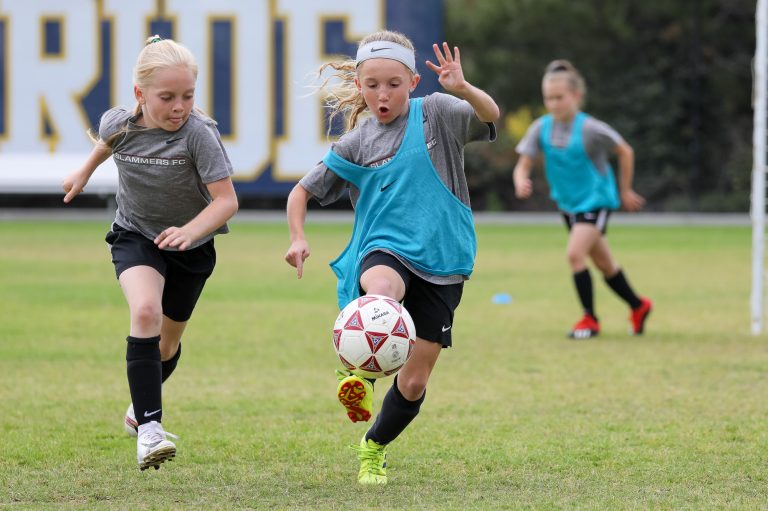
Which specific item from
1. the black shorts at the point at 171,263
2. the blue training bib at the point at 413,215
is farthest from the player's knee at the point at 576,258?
the blue training bib at the point at 413,215

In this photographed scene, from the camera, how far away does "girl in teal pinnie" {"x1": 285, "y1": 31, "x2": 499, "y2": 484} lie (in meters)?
4.85

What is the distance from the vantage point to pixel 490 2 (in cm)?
3838

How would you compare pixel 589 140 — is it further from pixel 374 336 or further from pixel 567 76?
pixel 374 336

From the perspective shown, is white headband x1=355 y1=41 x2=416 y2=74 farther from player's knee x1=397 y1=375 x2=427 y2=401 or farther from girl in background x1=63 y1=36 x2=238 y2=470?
player's knee x1=397 y1=375 x2=427 y2=401

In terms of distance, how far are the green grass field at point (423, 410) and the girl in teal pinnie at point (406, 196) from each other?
0.46 m

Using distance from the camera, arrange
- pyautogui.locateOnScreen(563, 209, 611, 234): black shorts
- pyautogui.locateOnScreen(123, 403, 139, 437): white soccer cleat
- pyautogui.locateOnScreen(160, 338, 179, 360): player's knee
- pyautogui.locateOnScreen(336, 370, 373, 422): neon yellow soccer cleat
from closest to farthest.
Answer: pyautogui.locateOnScreen(336, 370, 373, 422): neon yellow soccer cleat < pyautogui.locateOnScreen(123, 403, 139, 437): white soccer cleat < pyautogui.locateOnScreen(160, 338, 179, 360): player's knee < pyautogui.locateOnScreen(563, 209, 611, 234): black shorts

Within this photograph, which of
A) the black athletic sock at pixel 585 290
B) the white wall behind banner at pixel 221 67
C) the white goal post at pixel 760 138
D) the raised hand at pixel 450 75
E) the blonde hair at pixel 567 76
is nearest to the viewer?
the raised hand at pixel 450 75

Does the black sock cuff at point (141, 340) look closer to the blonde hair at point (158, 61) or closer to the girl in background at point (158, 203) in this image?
the girl in background at point (158, 203)

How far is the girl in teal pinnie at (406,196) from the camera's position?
4852mm

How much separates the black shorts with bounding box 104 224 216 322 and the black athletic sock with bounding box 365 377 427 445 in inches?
41.7

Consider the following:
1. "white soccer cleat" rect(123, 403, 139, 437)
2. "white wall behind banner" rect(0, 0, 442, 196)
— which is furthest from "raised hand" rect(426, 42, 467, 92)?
"white wall behind banner" rect(0, 0, 442, 196)

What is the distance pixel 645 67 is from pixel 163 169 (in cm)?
3474

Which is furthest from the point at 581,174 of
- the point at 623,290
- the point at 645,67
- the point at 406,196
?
the point at 645,67

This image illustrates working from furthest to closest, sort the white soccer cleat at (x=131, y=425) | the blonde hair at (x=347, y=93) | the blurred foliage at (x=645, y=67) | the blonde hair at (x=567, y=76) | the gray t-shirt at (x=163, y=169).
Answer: the blurred foliage at (x=645, y=67)
the blonde hair at (x=567, y=76)
the white soccer cleat at (x=131, y=425)
the blonde hair at (x=347, y=93)
the gray t-shirt at (x=163, y=169)
